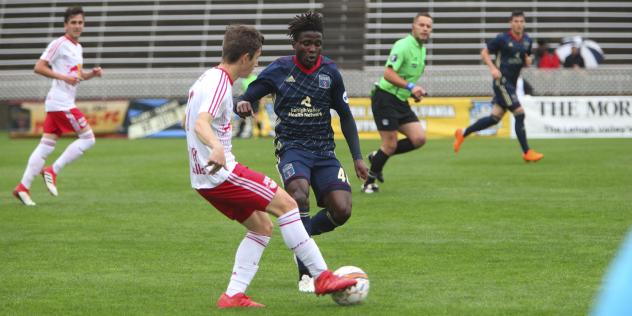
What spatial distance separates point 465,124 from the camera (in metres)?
26.0

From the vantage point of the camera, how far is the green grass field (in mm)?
6504

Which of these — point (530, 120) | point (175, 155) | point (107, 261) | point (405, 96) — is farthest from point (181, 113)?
point (107, 261)

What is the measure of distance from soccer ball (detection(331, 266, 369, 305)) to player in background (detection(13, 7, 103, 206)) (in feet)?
23.8

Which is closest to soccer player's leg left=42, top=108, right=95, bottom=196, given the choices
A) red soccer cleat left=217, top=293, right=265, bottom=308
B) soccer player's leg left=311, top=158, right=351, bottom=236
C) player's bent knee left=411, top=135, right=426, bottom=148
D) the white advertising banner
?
player's bent knee left=411, top=135, right=426, bottom=148

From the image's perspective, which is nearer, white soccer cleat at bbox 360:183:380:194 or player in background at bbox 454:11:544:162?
white soccer cleat at bbox 360:183:380:194

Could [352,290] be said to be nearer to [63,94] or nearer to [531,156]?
[63,94]

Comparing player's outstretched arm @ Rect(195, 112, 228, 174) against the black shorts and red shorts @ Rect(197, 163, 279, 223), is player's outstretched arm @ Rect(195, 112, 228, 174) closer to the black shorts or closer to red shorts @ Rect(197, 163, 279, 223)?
red shorts @ Rect(197, 163, 279, 223)

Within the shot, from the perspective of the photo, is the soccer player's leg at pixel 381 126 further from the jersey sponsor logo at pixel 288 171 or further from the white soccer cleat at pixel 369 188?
the jersey sponsor logo at pixel 288 171

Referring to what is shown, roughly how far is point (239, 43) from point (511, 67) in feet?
38.6

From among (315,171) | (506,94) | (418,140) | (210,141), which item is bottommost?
(418,140)

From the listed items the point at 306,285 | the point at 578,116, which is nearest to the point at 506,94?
the point at 578,116

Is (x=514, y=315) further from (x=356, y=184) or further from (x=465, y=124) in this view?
(x=465, y=124)

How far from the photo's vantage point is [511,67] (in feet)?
56.4

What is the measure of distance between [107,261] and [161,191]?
588 centimetres
